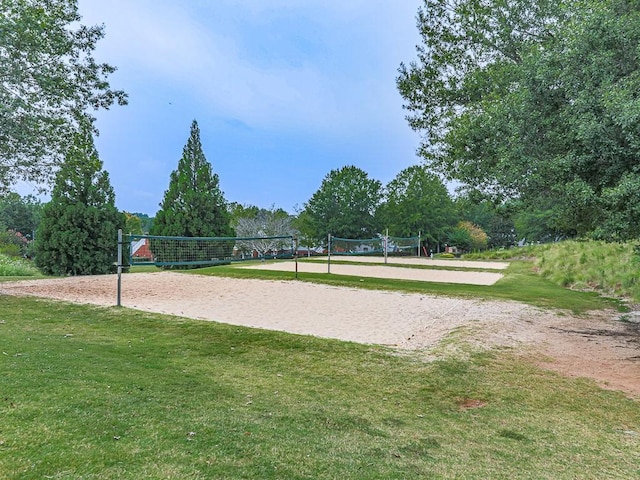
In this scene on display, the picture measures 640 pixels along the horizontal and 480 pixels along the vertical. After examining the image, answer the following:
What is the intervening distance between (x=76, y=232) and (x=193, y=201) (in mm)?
6222

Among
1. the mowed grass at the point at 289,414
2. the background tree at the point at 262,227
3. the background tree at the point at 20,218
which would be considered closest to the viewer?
the mowed grass at the point at 289,414

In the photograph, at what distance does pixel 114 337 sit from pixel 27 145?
5.46 meters

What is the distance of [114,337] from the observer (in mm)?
5199

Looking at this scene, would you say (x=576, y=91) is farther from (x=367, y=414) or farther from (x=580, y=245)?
(x=580, y=245)

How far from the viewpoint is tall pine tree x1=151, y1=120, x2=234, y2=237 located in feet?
63.6

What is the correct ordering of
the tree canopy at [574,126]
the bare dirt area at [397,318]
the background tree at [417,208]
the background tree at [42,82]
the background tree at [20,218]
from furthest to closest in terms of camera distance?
the background tree at [20,218], the background tree at [417,208], the background tree at [42,82], the bare dirt area at [397,318], the tree canopy at [574,126]

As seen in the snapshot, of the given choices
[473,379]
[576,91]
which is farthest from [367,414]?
[576,91]

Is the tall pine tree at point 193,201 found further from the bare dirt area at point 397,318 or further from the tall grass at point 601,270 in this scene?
the tall grass at point 601,270

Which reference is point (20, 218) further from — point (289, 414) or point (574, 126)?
point (574, 126)

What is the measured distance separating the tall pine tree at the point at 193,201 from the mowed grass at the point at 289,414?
47.5ft

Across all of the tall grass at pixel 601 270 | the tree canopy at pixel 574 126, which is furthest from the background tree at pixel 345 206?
the tree canopy at pixel 574 126

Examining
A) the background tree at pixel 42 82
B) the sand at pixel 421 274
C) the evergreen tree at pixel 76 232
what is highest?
the background tree at pixel 42 82

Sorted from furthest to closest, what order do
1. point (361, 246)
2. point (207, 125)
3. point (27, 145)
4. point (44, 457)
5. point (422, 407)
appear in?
point (361, 246) → point (207, 125) → point (27, 145) → point (422, 407) → point (44, 457)

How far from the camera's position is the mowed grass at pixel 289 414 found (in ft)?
7.02
